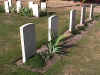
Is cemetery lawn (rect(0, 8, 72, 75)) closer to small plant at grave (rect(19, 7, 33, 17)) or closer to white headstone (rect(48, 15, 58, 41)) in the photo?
small plant at grave (rect(19, 7, 33, 17))

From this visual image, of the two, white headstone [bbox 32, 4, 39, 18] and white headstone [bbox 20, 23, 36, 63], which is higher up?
white headstone [bbox 32, 4, 39, 18]

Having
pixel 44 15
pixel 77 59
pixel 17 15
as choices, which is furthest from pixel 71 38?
pixel 17 15

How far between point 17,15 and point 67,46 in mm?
6460

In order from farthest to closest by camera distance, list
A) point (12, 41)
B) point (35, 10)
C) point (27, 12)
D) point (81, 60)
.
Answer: point (27, 12) < point (35, 10) < point (12, 41) < point (81, 60)

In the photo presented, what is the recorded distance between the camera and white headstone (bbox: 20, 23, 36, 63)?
15.7ft

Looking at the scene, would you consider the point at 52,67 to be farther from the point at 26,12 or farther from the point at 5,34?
the point at 26,12

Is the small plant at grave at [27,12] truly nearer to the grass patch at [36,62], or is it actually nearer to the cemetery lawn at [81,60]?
the cemetery lawn at [81,60]

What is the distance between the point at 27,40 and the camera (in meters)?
5.01

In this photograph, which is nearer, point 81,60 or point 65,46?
point 81,60

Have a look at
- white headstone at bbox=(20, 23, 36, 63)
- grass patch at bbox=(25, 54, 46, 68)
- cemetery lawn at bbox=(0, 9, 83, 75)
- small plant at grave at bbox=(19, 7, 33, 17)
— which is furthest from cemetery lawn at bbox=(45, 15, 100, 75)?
small plant at grave at bbox=(19, 7, 33, 17)

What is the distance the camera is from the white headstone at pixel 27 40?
4789 millimetres

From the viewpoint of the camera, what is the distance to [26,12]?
446 inches

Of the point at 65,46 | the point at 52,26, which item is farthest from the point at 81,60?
the point at 52,26

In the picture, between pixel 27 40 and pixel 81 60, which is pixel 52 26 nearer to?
pixel 27 40
